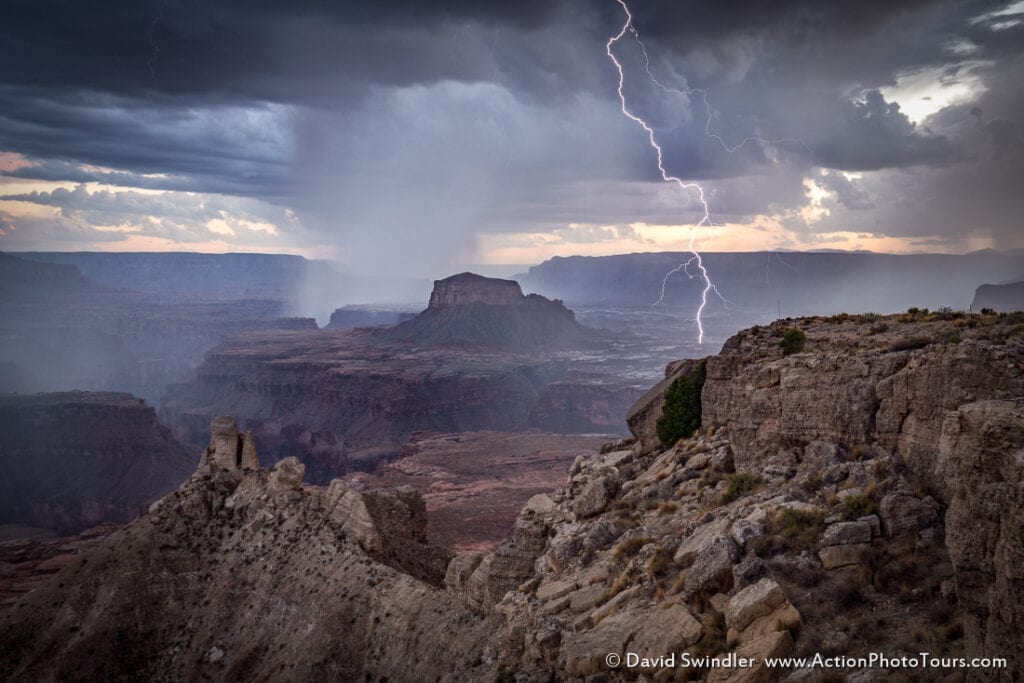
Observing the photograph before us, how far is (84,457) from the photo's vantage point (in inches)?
4082

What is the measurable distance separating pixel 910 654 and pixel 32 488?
369ft

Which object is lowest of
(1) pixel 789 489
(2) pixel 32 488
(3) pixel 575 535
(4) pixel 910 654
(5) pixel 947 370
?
(2) pixel 32 488

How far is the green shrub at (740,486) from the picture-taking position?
17.4 metres

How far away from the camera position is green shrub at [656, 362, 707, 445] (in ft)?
81.3

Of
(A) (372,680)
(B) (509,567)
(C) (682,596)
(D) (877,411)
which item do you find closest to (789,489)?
(D) (877,411)

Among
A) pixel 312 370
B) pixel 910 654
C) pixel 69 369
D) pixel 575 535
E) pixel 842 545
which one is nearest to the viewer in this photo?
pixel 910 654

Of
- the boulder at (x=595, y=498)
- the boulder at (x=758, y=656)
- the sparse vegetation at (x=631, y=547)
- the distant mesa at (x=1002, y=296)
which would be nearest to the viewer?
the boulder at (x=758, y=656)

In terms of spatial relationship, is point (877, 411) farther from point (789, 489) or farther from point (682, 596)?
point (682, 596)

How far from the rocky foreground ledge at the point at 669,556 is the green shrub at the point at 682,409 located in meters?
0.72

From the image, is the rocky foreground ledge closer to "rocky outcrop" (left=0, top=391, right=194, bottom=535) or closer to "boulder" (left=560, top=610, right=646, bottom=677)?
"boulder" (left=560, top=610, right=646, bottom=677)

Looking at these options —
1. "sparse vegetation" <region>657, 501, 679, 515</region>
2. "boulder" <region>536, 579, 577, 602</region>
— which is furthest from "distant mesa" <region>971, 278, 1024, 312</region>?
"boulder" <region>536, 579, 577, 602</region>

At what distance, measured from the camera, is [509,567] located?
22172 mm

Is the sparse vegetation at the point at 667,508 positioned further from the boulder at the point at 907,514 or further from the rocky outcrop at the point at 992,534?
the rocky outcrop at the point at 992,534

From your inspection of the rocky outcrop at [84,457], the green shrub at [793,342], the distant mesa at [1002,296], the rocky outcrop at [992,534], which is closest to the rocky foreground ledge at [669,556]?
the rocky outcrop at [992,534]
